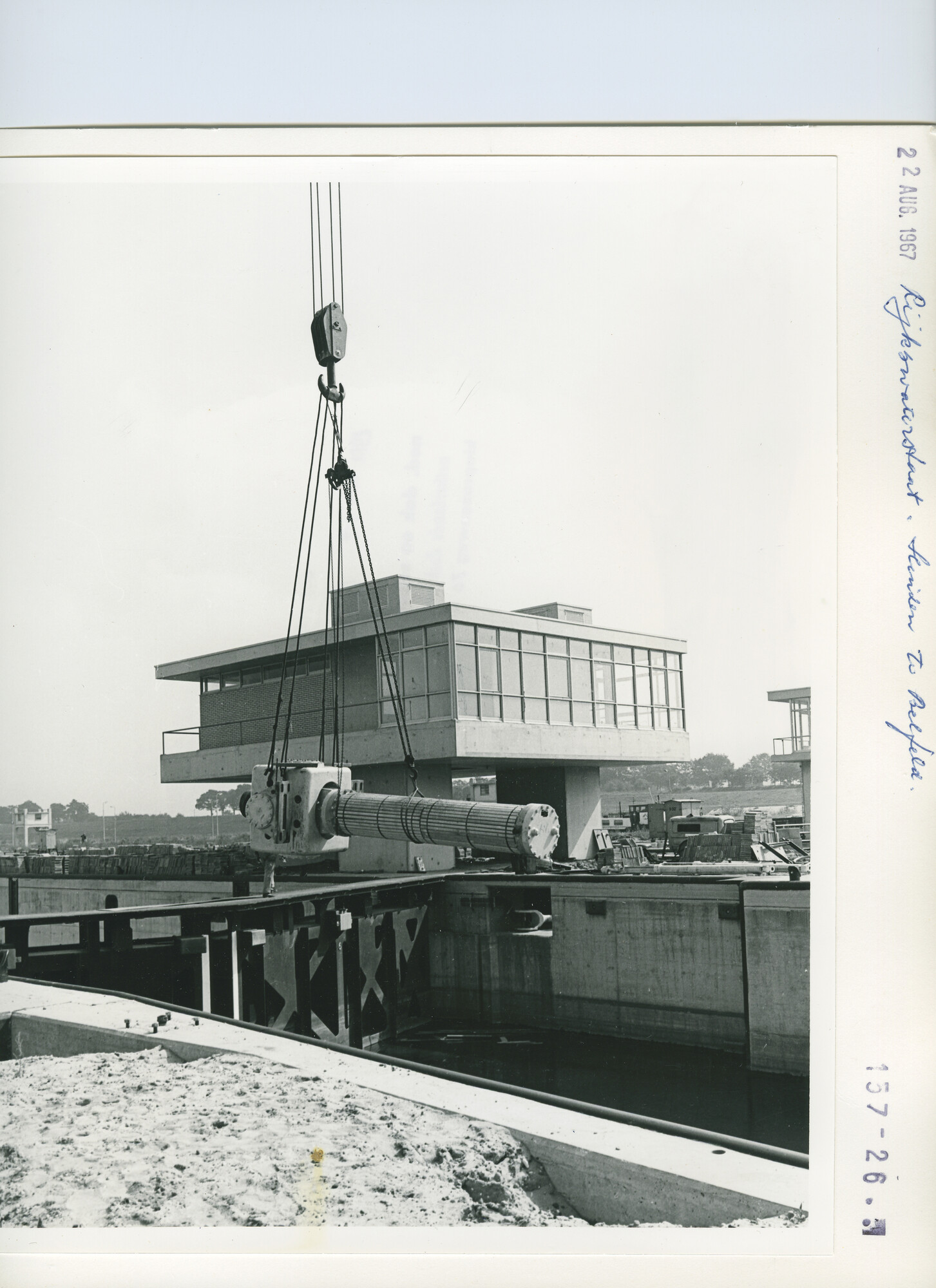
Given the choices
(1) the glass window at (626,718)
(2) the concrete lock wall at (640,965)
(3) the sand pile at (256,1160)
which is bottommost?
(2) the concrete lock wall at (640,965)

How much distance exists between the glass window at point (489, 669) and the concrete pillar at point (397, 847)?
6.87 ft

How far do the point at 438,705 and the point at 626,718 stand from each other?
692 centimetres

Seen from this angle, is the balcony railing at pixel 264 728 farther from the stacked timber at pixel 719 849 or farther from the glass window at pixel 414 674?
the stacked timber at pixel 719 849

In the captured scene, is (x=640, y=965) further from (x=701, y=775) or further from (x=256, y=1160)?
(x=256, y=1160)

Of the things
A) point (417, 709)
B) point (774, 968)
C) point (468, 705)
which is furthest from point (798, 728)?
point (417, 709)

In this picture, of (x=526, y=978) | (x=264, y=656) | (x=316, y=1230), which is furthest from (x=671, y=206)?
(x=264, y=656)

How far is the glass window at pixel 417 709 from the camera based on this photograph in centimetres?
2261

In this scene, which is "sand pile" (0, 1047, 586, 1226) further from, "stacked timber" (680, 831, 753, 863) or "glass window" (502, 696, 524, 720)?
"stacked timber" (680, 831, 753, 863)

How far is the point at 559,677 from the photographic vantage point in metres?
24.8

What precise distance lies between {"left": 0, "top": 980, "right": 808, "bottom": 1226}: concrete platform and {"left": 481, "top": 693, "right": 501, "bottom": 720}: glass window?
14.9 meters

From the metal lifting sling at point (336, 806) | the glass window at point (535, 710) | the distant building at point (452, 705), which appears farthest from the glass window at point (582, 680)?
the metal lifting sling at point (336, 806)

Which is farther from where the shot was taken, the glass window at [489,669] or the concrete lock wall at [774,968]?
the glass window at [489,669]

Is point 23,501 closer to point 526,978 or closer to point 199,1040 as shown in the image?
point 199,1040

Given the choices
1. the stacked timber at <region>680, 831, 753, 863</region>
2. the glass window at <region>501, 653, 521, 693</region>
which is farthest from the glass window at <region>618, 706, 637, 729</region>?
the glass window at <region>501, 653, 521, 693</region>
